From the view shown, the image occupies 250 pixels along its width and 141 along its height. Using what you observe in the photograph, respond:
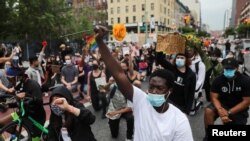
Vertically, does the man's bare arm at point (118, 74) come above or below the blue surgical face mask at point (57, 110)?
above

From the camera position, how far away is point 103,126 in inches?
299

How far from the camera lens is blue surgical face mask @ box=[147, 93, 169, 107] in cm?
272

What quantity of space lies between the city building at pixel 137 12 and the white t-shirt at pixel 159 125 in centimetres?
7296

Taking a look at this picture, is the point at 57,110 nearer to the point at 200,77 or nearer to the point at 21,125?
the point at 21,125

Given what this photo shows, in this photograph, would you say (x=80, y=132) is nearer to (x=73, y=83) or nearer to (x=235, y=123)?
(x=235, y=123)

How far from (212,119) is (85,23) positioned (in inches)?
2217

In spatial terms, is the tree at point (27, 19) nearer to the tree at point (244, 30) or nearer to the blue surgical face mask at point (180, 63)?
the blue surgical face mask at point (180, 63)

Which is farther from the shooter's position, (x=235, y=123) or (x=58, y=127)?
(x=235, y=123)

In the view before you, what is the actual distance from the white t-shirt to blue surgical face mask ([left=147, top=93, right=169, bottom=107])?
46 mm

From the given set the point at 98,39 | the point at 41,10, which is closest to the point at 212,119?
the point at 98,39

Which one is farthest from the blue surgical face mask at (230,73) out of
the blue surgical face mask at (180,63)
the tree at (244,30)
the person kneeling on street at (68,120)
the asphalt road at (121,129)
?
the tree at (244,30)

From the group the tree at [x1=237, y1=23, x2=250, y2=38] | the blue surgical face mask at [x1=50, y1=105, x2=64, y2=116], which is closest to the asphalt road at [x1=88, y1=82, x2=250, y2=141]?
the blue surgical face mask at [x1=50, y1=105, x2=64, y2=116]

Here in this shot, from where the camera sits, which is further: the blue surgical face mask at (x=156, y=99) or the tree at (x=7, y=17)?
the tree at (x=7, y=17)

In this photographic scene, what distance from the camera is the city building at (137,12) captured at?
252 feet
